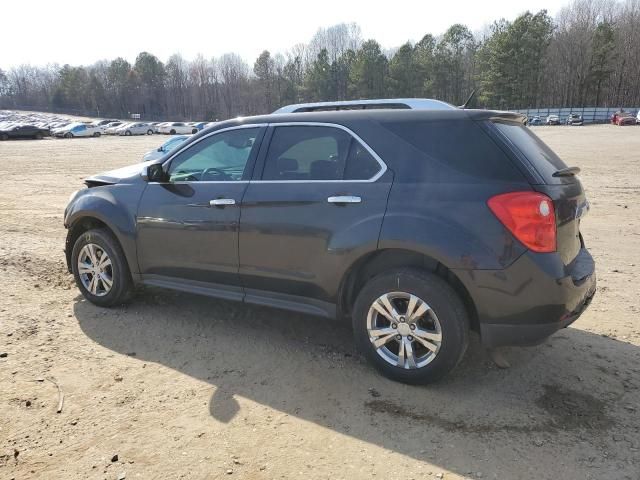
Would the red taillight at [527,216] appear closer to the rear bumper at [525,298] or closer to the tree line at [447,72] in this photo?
the rear bumper at [525,298]

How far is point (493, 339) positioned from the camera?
3262 mm

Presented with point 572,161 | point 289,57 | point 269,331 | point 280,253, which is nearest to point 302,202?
point 280,253

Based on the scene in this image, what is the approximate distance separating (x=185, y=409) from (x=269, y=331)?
4.31 ft

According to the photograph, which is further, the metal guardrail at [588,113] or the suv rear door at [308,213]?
the metal guardrail at [588,113]

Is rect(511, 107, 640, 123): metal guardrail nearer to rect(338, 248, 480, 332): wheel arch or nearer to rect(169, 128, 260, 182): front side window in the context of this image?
rect(169, 128, 260, 182): front side window

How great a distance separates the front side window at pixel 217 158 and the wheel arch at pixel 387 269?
128cm

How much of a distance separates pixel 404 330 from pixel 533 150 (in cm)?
150

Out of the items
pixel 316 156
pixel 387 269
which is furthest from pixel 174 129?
pixel 387 269

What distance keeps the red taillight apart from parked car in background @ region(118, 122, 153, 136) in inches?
2517

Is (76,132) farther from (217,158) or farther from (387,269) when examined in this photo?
(387,269)

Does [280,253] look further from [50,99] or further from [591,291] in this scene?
[50,99]

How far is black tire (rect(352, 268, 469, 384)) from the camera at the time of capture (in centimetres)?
329

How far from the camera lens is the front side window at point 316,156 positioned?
364cm

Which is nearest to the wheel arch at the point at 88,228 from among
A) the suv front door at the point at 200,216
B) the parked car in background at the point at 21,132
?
the suv front door at the point at 200,216
